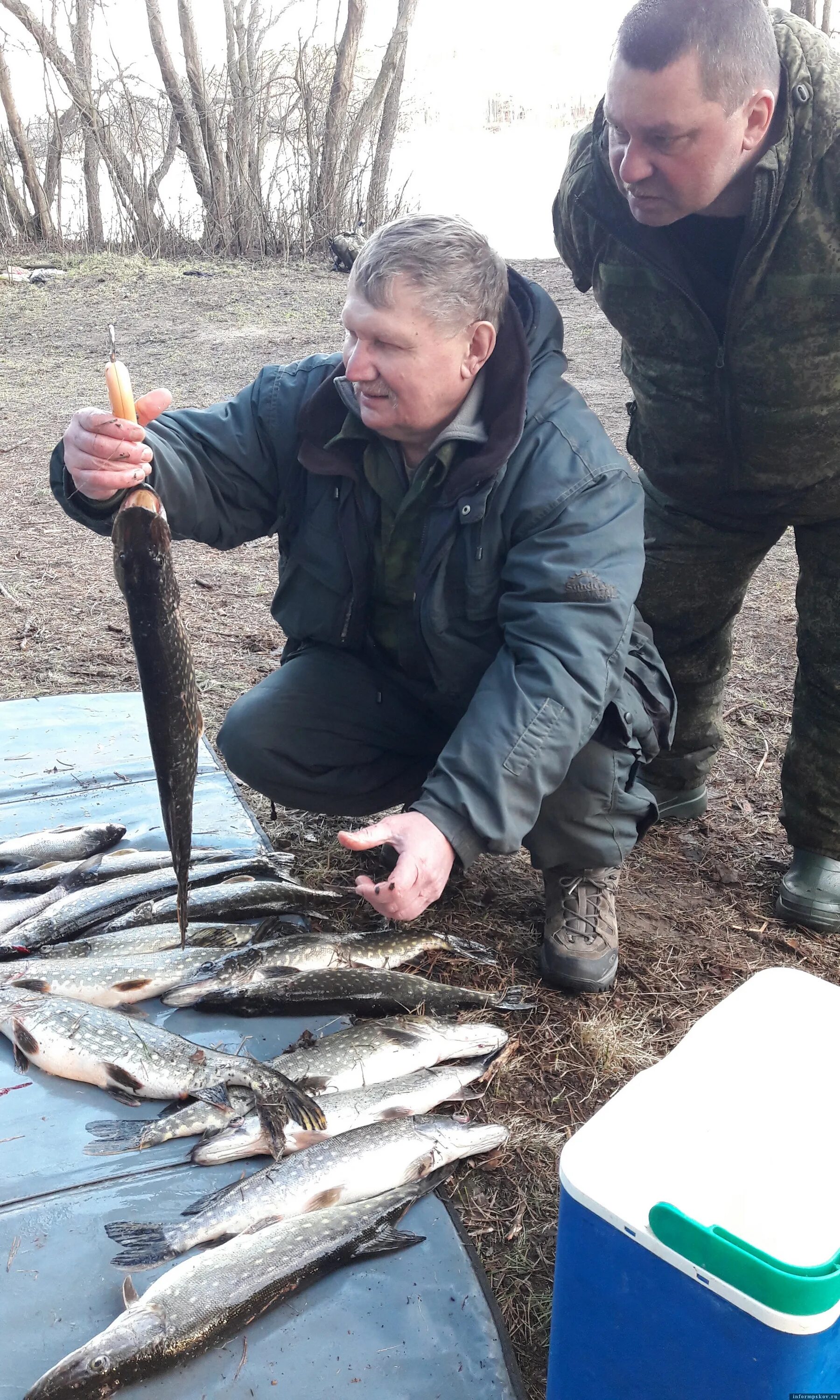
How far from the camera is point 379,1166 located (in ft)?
7.89

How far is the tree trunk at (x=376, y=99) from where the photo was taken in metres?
15.1

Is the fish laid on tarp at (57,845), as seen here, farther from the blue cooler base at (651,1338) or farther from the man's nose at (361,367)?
the blue cooler base at (651,1338)

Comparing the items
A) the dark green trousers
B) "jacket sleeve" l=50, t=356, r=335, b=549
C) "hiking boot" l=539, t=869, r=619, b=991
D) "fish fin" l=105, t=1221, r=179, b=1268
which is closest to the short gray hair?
"jacket sleeve" l=50, t=356, r=335, b=549

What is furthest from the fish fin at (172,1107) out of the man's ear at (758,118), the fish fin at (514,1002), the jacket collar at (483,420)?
the man's ear at (758,118)

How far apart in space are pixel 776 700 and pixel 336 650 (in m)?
2.64

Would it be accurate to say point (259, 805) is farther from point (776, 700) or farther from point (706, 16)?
point (706, 16)

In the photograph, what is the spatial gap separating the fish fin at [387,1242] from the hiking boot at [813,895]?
6.23 feet

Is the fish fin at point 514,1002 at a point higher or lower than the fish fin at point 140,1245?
lower

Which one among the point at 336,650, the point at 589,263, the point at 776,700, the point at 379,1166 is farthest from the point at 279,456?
the point at 776,700

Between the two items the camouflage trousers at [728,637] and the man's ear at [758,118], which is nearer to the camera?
the man's ear at [758,118]

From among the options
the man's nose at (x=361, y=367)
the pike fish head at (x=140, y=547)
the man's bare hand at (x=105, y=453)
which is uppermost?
the man's nose at (x=361, y=367)

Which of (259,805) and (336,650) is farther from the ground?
(336,650)

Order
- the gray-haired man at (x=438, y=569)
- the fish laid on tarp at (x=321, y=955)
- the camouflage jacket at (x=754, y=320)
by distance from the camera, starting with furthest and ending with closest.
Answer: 1. the camouflage jacket at (x=754, y=320)
2. the fish laid on tarp at (x=321, y=955)
3. the gray-haired man at (x=438, y=569)

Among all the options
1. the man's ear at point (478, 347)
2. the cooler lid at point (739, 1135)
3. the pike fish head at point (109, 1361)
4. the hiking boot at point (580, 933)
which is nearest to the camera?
the cooler lid at point (739, 1135)
